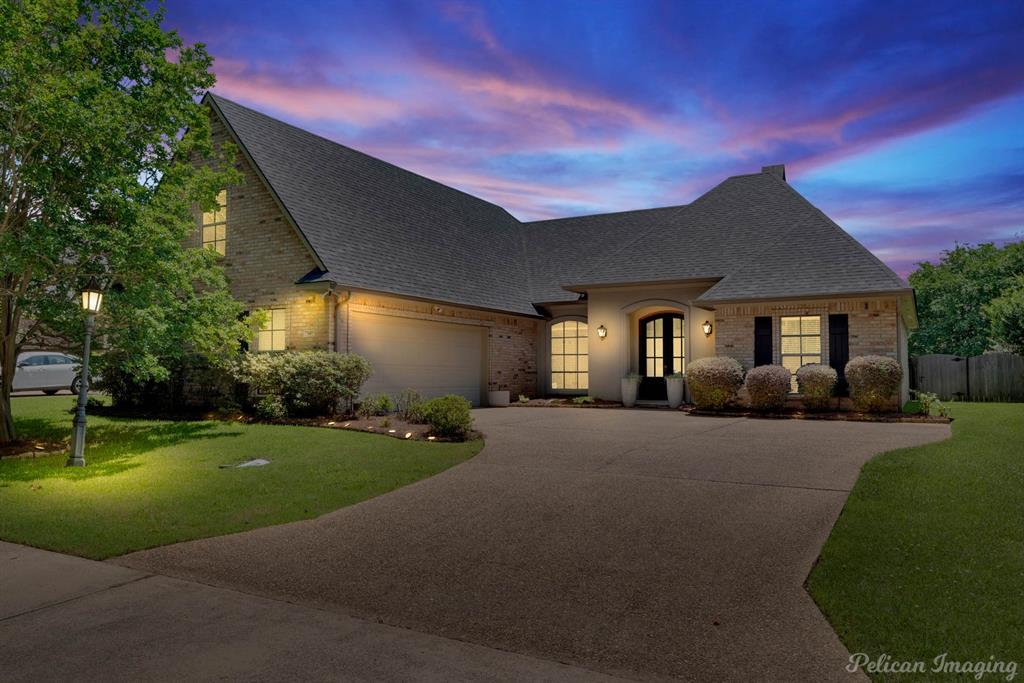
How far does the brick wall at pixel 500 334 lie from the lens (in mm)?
18375

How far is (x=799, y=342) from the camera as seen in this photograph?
58.3 feet

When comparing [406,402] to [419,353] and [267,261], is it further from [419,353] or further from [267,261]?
[267,261]

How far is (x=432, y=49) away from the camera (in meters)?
12.5

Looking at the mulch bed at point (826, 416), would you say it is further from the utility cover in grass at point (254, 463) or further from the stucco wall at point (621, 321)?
the utility cover in grass at point (254, 463)

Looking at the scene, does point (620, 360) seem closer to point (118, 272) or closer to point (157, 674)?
point (118, 272)

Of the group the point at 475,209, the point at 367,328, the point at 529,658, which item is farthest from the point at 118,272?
the point at 475,209

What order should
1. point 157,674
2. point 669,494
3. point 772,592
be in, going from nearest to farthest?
point 157,674, point 772,592, point 669,494

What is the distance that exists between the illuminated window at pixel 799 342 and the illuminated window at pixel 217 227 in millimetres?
14776

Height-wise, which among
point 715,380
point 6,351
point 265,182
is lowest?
point 715,380

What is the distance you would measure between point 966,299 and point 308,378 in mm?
40113

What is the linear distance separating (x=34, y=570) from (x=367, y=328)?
1172 centimetres

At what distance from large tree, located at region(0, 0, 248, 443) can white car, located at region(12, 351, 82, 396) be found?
12.6 m

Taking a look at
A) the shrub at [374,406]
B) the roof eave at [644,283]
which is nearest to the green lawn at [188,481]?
the shrub at [374,406]

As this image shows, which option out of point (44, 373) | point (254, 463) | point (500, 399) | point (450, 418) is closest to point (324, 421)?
point (450, 418)
